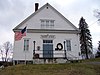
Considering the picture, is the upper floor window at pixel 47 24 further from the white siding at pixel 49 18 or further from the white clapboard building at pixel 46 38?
the white siding at pixel 49 18

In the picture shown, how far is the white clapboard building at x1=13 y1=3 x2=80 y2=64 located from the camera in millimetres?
29641

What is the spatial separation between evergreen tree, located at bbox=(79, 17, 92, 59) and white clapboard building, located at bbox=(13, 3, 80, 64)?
2778 cm

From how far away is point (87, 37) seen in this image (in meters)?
61.4

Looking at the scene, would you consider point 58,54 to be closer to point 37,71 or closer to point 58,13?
point 58,13

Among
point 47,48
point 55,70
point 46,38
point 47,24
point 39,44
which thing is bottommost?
point 55,70

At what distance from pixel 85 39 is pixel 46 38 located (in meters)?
31.5

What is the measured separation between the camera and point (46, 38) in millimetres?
30391

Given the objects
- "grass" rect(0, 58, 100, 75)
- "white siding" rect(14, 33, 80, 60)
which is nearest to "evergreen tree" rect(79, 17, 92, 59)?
"white siding" rect(14, 33, 80, 60)

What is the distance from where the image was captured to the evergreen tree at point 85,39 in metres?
58.8

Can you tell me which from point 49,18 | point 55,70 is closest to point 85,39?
point 49,18

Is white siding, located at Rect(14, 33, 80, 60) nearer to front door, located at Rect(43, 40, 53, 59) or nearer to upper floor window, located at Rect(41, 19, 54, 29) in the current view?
front door, located at Rect(43, 40, 53, 59)

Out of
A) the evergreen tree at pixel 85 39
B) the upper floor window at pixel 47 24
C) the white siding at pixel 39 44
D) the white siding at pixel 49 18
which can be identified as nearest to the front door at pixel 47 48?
the white siding at pixel 39 44

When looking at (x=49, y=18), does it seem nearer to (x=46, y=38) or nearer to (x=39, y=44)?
(x=46, y=38)

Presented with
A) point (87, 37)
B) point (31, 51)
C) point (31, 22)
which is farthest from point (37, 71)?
point (87, 37)
